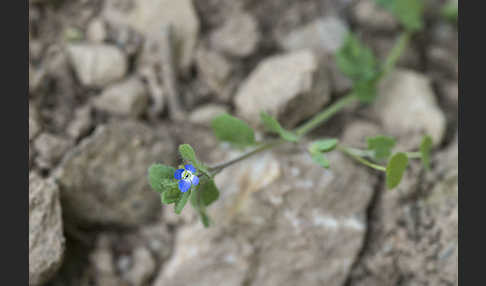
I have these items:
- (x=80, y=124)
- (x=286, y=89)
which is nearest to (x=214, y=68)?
(x=286, y=89)

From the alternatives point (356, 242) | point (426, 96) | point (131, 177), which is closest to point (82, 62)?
point (131, 177)

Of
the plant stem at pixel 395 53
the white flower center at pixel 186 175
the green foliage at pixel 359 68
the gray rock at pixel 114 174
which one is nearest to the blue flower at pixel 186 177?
the white flower center at pixel 186 175

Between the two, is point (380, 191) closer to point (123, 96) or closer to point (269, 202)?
point (269, 202)

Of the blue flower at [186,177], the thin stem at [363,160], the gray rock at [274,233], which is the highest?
the blue flower at [186,177]

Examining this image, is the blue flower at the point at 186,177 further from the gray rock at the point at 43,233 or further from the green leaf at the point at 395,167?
the green leaf at the point at 395,167

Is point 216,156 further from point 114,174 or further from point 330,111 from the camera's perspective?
point 330,111

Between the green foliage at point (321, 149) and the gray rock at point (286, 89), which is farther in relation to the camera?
the gray rock at point (286, 89)

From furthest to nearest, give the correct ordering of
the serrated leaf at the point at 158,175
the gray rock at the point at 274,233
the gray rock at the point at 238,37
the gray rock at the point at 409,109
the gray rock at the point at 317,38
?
the gray rock at the point at 317,38, the gray rock at the point at 238,37, the gray rock at the point at 409,109, the gray rock at the point at 274,233, the serrated leaf at the point at 158,175
